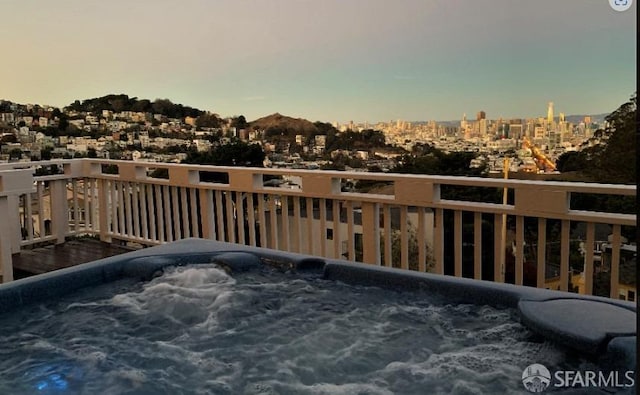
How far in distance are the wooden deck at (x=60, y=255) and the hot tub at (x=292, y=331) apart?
1.76 m

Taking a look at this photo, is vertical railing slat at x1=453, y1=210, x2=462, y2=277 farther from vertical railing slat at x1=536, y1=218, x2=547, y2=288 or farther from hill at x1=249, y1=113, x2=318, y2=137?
hill at x1=249, y1=113, x2=318, y2=137

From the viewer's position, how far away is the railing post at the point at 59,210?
4973mm

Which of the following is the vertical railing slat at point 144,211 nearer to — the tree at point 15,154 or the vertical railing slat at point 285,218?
the tree at point 15,154

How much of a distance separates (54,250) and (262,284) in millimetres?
Answer: 2972

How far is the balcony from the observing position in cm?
263

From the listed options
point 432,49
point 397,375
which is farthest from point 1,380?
point 432,49

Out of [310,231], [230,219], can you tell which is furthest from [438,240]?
[230,219]

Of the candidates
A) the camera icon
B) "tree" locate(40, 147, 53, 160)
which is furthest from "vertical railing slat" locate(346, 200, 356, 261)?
"tree" locate(40, 147, 53, 160)

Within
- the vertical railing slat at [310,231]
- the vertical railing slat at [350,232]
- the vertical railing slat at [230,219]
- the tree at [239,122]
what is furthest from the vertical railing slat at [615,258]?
the tree at [239,122]

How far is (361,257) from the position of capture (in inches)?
134

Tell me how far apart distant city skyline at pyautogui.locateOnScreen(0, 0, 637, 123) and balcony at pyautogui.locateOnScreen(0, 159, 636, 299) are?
0.71 m

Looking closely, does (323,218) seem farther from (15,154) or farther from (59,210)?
(15,154)

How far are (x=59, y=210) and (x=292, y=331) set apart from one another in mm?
3604

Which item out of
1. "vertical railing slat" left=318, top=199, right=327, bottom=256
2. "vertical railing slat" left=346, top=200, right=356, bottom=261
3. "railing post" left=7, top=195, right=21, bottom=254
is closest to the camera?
"vertical railing slat" left=346, top=200, right=356, bottom=261
